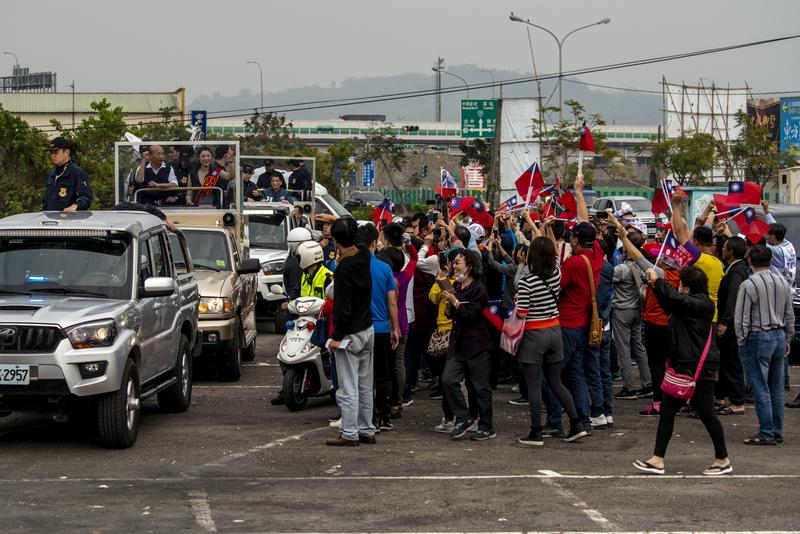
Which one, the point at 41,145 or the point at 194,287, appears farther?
the point at 41,145

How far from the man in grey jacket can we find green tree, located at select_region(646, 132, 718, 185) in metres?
53.2

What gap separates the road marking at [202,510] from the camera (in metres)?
7.69

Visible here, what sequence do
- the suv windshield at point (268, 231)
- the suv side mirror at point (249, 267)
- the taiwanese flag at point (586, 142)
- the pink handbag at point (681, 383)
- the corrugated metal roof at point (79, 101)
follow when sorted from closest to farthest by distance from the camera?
the pink handbag at point (681, 383), the taiwanese flag at point (586, 142), the suv side mirror at point (249, 267), the suv windshield at point (268, 231), the corrugated metal roof at point (79, 101)

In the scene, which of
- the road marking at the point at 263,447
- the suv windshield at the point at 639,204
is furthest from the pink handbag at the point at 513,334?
the suv windshield at the point at 639,204

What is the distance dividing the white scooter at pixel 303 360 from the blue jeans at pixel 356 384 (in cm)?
156

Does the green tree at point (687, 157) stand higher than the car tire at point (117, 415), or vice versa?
the green tree at point (687, 157)

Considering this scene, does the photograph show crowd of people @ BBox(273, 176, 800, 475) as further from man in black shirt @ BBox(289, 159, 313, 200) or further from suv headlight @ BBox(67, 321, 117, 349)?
man in black shirt @ BBox(289, 159, 313, 200)

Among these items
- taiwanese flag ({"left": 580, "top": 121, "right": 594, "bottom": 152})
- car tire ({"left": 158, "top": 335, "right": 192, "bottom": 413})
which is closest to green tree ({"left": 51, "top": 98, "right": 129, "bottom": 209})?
car tire ({"left": 158, "top": 335, "right": 192, "bottom": 413})

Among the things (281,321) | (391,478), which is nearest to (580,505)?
(391,478)

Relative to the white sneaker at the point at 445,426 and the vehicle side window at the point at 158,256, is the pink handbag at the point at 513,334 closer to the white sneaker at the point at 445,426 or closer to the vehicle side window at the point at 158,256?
the white sneaker at the point at 445,426

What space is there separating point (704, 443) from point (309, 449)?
345 cm

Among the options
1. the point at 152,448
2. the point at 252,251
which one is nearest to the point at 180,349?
the point at 152,448

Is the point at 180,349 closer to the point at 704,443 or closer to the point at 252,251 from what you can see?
the point at 704,443

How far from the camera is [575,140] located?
181 ft
